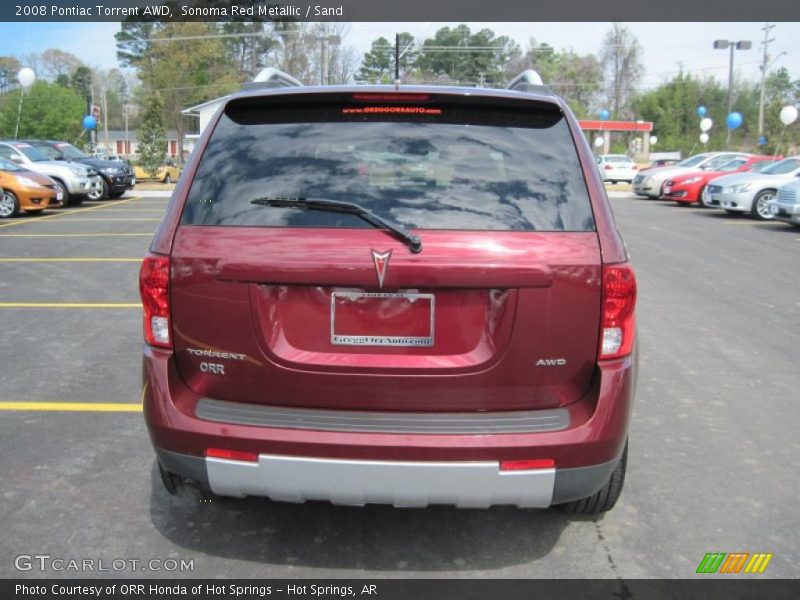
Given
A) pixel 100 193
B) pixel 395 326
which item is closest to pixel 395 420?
pixel 395 326

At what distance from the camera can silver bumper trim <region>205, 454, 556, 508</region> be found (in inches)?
106

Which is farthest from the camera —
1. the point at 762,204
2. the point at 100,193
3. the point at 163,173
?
the point at 163,173

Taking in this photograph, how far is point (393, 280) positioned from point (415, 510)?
4.59ft

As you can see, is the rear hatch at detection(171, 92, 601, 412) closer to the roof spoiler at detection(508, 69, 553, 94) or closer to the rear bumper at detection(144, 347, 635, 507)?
the rear bumper at detection(144, 347, 635, 507)

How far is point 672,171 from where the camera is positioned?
25141 millimetres

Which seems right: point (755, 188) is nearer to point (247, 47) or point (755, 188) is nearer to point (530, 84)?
point (530, 84)

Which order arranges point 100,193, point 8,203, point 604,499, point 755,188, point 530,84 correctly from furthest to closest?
point 100,193
point 755,188
point 8,203
point 530,84
point 604,499

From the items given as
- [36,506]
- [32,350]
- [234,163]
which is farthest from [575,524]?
[32,350]

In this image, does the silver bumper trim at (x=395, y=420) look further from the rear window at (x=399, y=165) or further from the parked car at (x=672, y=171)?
the parked car at (x=672, y=171)

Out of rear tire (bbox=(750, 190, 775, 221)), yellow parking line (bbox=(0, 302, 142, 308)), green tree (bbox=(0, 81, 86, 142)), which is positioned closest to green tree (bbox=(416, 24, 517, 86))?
green tree (bbox=(0, 81, 86, 142))

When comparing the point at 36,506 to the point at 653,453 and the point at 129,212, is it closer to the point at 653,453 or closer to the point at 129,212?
the point at 653,453

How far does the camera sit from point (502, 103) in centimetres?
306

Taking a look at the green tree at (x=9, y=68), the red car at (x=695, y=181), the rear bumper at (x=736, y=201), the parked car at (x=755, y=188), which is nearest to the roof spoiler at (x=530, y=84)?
the parked car at (x=755, y=188)
